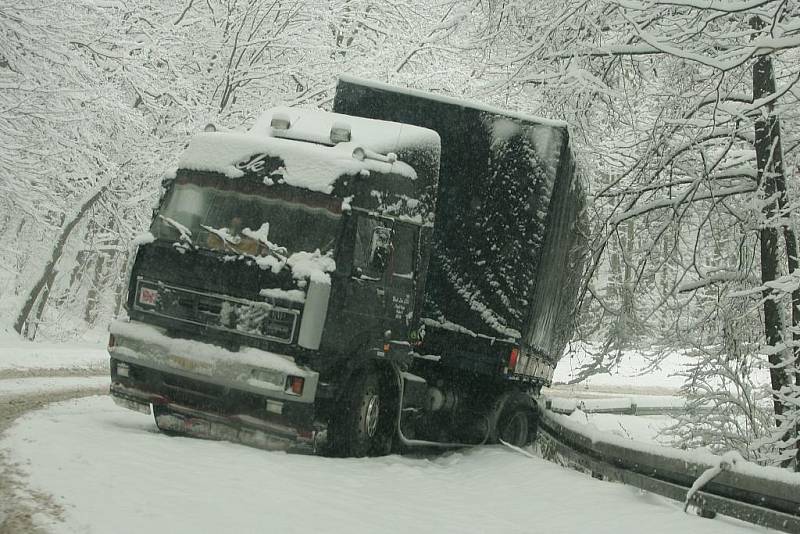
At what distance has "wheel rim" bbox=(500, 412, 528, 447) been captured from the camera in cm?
1272

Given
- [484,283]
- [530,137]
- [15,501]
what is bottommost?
[15,501]

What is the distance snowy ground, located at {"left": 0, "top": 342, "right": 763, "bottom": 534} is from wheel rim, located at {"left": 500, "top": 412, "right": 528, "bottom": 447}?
7.62 feet

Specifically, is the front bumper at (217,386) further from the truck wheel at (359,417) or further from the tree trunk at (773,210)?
the tree trunk at (773,210)

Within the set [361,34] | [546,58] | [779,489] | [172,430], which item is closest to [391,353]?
[172,430]

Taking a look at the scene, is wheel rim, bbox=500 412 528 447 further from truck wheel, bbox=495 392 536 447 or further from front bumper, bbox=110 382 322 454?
front bumper, bbox=110 382 322 454

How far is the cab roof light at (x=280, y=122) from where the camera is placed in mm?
10336

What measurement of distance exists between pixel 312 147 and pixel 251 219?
0.95m

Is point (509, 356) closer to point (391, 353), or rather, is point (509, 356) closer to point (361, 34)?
point (391, 353)

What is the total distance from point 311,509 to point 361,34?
21366mm

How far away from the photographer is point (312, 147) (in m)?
9.82

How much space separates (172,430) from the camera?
992 cm

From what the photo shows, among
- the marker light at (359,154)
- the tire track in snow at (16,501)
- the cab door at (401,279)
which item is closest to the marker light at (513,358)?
the cab door at (401,279)

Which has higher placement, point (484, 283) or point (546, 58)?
point (546, 58)

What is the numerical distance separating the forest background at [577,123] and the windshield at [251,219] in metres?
2.77
